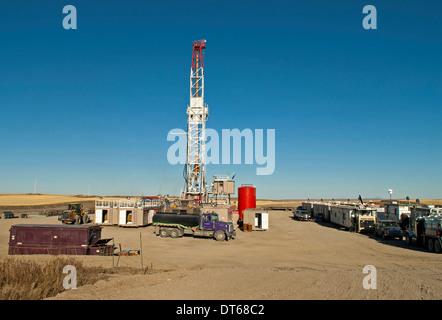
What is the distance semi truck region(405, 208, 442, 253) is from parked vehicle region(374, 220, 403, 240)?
1.57m

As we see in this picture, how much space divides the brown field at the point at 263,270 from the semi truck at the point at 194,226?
2.99ft

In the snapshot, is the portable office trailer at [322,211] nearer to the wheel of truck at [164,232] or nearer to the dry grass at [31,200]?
the wheel of truck at [164,232]

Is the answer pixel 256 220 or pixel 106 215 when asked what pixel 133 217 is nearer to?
pixel 106 215

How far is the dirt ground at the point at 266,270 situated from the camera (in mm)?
10523

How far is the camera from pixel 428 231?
70.2ft

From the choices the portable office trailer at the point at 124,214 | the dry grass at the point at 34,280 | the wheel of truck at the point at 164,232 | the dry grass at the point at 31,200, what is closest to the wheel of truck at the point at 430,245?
the wheel of truck at the point at 164,232

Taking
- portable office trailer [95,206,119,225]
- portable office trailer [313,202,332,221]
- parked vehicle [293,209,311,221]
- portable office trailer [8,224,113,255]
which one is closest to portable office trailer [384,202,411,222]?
portable office trailer [313,202,332,221]

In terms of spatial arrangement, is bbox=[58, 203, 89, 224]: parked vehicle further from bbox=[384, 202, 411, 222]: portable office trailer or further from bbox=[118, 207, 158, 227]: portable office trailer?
bbox=[384, 202, 411, 222]: portable office trailer

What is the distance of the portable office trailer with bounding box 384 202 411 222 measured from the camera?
32125mm

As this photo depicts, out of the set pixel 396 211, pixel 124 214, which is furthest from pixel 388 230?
pixel 124 214

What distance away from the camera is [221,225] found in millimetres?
26516
